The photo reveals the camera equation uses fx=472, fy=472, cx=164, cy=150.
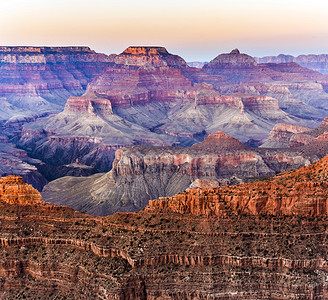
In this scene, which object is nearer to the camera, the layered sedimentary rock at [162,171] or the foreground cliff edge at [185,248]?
the foreground cliff edge at [185,248]

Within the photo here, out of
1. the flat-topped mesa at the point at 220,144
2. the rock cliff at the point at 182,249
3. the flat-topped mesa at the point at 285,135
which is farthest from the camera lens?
the flat-topped mesa at the point at 285,135

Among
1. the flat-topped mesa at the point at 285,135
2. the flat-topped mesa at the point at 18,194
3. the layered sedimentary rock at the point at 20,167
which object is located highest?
the flat-topped mesa at the point at 18,194

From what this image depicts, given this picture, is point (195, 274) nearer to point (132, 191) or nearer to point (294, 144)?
point (132, 191)

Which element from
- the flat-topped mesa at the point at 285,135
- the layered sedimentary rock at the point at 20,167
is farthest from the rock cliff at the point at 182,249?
the flat-topped mesa at the point at 285,135

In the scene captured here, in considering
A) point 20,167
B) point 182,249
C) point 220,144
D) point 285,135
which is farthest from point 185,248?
point 285,135

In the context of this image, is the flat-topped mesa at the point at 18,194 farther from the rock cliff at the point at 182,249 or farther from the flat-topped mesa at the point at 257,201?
the flat-topped mesa at the point at 257,201

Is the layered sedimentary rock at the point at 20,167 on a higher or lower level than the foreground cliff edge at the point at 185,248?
lower

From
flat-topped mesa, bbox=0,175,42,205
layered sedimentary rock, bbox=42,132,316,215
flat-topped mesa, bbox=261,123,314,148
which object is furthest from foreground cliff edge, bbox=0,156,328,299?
flat-topped mesa, bbox=261,123,314,148
